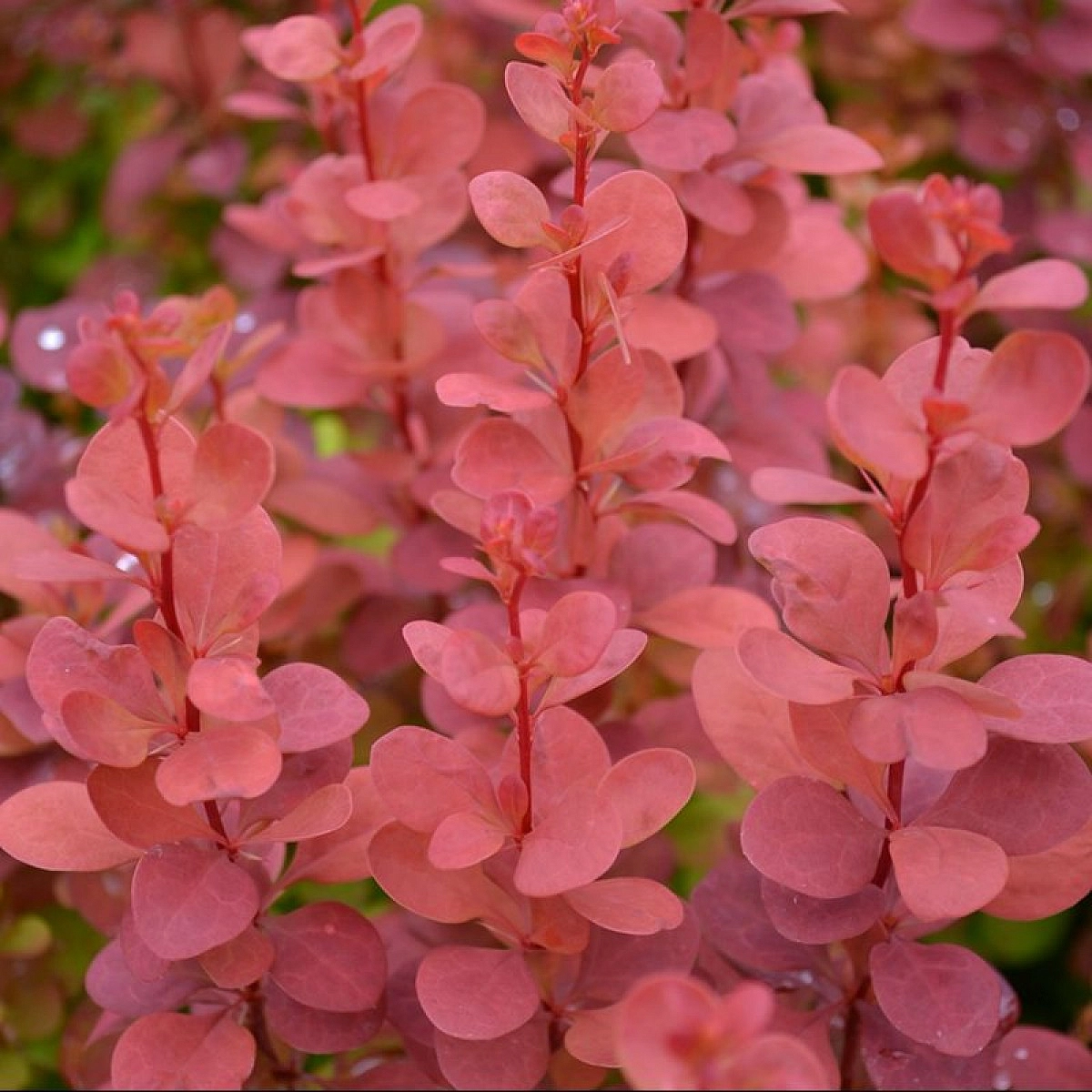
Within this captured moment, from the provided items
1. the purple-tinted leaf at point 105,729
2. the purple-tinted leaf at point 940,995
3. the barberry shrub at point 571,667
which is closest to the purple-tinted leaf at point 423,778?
the barberry shrub at point 571,667

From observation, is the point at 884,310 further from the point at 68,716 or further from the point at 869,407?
the point at 68,716

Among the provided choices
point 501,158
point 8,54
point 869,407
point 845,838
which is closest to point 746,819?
point 845,838

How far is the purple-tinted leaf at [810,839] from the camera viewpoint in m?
0.68

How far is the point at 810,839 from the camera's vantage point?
2.27ft

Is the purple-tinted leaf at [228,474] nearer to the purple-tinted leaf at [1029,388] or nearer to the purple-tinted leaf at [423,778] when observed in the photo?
the purple-tinted leaf at [423,778]

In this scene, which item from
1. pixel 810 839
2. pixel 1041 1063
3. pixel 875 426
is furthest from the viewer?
pixel 1041 1063

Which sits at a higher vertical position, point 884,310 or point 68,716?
point 68,716

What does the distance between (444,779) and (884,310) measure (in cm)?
89

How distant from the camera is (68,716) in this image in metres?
0.65

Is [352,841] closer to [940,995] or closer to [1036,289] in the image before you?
[940,995]

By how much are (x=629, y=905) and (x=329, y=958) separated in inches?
6.1

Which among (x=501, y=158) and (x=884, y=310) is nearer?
(x=501, y=158)

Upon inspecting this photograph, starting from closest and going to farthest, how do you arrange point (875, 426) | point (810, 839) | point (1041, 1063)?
1. point (875, 426)
2. point (810, 839)
3. point (1041, 1063)

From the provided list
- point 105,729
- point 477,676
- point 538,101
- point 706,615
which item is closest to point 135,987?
point 105,729
